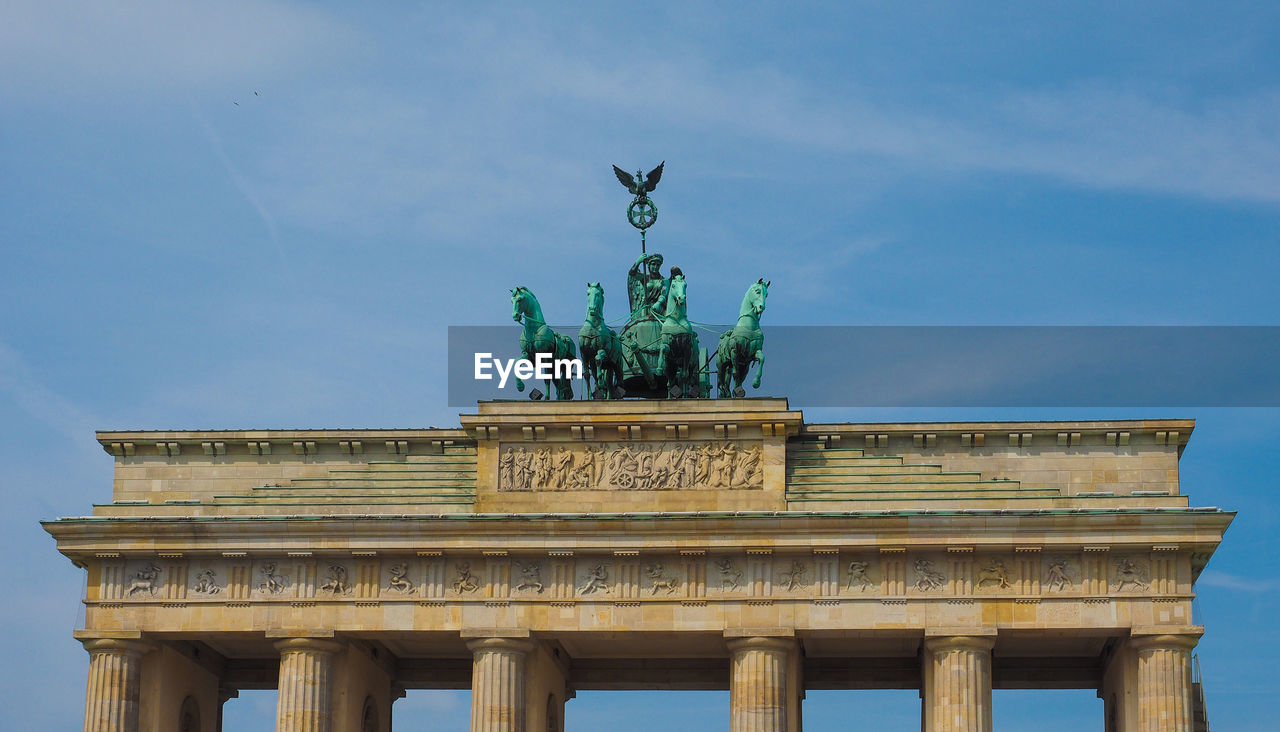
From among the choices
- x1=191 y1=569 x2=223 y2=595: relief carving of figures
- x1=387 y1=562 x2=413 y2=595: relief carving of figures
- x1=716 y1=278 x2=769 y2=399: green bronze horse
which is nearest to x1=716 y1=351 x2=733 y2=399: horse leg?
x1=716 y1=278 x2=769 y2=399: green bronze horse

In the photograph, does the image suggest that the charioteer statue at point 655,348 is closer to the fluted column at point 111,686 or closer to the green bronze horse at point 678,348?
the green bronze horse at point 678,348

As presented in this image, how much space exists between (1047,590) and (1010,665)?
6386 mm

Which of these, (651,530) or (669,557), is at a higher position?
(651,530)

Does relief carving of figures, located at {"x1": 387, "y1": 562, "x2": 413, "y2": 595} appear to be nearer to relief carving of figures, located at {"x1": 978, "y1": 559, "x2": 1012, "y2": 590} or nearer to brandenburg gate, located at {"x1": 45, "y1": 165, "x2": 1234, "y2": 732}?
brandenburg gate, located at {"x1": 45, "y1": 165, "x2": 1234, "y2": 732}

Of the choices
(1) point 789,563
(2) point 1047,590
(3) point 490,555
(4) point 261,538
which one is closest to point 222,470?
(4) point 261,538

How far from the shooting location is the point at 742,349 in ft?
193

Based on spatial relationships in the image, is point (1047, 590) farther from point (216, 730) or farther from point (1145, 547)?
point (216, 730)

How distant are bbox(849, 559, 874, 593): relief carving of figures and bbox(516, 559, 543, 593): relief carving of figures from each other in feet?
23.5

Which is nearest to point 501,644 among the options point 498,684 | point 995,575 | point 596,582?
point 498,684

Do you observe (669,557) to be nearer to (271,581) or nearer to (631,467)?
(631,467)

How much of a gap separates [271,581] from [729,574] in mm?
10686

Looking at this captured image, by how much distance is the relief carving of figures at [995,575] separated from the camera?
5606 cm

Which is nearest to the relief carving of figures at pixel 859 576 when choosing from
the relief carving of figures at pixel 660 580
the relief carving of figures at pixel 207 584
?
the relief carving of figures at pixel 660 580

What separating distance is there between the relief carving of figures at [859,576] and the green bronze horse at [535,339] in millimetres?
8318
